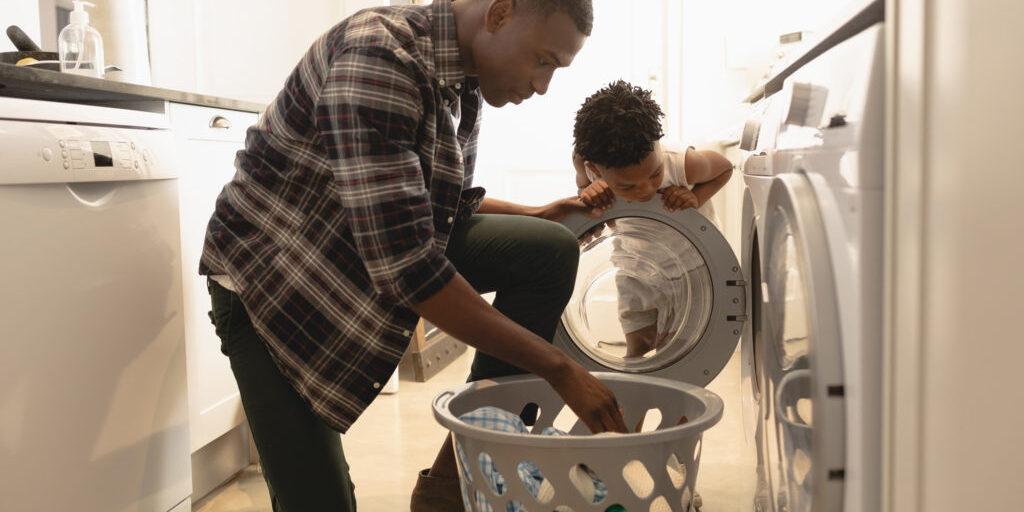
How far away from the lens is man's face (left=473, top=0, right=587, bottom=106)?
1207 mm

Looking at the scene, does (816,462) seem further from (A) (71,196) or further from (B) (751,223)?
(A) (71,196)

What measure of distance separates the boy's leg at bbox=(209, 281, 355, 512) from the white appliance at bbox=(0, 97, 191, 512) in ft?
0.79

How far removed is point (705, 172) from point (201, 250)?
3.34 feet

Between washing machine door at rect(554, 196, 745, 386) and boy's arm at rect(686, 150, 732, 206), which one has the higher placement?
boy's arm at rect(686, 150, 732, 206)

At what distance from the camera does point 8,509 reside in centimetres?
128

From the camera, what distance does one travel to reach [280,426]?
52.9 inches

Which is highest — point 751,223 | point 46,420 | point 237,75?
point 237,75

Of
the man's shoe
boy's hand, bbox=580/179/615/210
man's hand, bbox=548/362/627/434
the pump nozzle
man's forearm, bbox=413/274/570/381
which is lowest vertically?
the man's shoe

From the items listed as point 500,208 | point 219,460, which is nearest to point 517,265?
point 500,208

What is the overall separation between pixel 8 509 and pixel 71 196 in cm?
46

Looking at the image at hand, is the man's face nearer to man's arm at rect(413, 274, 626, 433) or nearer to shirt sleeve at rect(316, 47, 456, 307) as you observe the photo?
shirt sleeve at rect(316, 47, 456, 307)

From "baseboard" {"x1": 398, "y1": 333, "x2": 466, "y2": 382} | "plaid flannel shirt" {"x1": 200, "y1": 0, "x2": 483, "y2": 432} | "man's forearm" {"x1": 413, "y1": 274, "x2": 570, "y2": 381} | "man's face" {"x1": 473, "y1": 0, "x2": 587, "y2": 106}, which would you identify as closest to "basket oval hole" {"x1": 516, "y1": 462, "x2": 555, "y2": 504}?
"man's forearm" {"x1": 413, "y1": 274, "x2": 570, "y2": 381}

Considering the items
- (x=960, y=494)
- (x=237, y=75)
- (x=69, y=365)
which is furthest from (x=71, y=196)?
(x=237, y=75)

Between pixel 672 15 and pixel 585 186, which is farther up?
pixel 672 15
